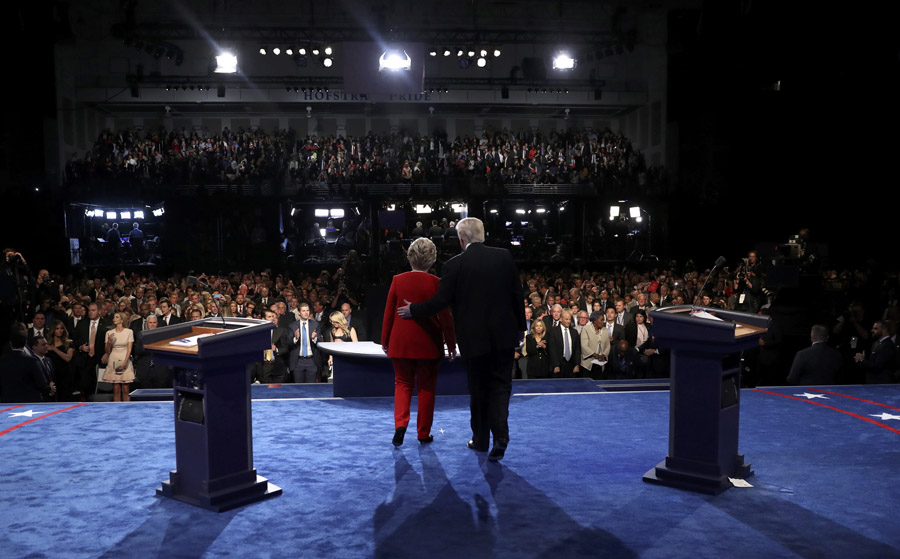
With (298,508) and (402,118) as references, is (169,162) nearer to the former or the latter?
(402,118)

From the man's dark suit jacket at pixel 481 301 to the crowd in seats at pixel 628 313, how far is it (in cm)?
274

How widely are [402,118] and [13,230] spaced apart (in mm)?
16237

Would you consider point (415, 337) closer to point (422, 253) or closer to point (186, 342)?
point (422, 253)

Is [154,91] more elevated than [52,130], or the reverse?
[154,91]

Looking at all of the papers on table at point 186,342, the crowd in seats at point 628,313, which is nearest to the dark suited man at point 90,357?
→ the crowd in seats at point 628,313

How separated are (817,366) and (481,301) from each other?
14.6 feet

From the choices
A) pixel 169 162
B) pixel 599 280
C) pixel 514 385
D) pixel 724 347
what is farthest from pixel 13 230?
pixel 724 347

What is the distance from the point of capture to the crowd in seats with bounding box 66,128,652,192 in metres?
20.7

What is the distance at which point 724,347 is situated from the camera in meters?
3.98

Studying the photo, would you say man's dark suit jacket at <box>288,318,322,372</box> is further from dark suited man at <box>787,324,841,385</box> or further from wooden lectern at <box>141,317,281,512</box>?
dark suited man at <box>787,324,841,385</box>

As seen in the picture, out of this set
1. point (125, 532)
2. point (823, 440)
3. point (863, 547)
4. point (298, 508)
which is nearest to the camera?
point (863, 547)

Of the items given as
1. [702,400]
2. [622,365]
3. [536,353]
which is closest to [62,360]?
[536,353]

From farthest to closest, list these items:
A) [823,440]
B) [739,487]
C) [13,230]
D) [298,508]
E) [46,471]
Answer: [13,230]
[823,440]
[46,471]
[739,487]
[298,508]

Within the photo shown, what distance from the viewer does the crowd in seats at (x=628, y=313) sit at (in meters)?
8.73
